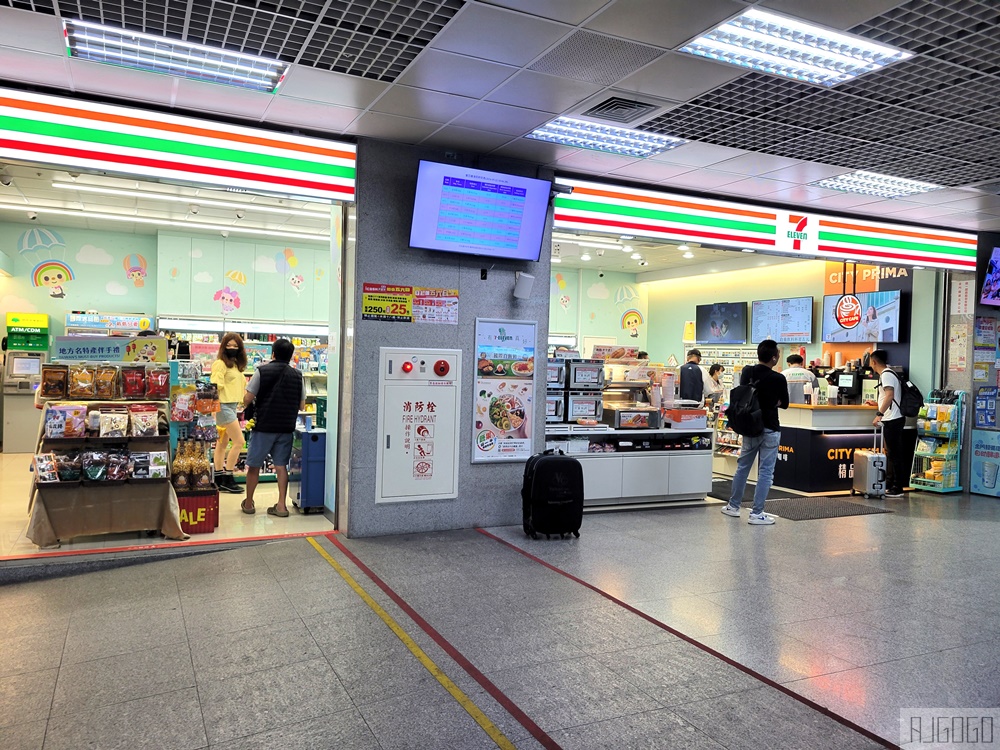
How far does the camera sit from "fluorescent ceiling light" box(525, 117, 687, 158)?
5180 mm

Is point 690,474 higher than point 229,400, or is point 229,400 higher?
point 229,400

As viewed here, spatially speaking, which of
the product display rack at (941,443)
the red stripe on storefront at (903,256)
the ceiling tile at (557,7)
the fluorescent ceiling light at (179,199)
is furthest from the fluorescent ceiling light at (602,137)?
the product display rack at (941,443)

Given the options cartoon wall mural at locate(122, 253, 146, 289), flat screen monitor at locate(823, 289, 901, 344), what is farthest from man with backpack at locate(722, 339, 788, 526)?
cartoon wall mural at locate(122, 253, 146, 289)

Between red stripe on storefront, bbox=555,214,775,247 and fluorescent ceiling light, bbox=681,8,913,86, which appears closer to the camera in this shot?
fluorescent ceiling light, bbox=681,8,913,86

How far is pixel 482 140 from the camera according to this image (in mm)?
5504

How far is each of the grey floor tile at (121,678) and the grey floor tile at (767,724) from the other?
2173 millimetres

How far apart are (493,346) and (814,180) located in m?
3.28

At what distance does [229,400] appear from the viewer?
6707mm

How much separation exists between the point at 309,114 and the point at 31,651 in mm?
3609

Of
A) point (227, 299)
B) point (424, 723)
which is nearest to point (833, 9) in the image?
point (424, 723)

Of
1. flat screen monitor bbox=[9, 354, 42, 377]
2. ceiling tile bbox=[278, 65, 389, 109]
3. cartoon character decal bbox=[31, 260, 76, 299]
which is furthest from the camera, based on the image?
cartoon character decal bbox=[31, 260, 76, 299]

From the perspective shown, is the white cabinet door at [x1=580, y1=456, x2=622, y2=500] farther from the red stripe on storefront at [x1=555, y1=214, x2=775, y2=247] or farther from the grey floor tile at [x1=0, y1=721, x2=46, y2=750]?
the grey floor tile at [x1=0, y1=721, x2=46, y2=750]

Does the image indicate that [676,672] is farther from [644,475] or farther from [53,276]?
[53,276]

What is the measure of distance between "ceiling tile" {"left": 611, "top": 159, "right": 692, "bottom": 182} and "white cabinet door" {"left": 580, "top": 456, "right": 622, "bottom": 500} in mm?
2599
